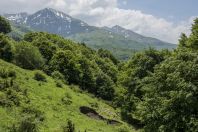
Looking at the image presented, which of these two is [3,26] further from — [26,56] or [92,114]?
[92,114]

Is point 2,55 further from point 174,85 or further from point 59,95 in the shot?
point 174,85

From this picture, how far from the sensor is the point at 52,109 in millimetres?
66750

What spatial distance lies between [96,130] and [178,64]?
27353 millimetres

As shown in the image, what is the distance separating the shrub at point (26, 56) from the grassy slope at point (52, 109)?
8.65 meters

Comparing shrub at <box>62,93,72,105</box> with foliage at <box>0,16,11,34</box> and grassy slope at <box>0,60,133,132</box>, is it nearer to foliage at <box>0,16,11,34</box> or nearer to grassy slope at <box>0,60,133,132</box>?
grassy slope at <box>0,60,133,132</box>

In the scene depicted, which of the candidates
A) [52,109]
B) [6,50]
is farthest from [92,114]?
[6,50]

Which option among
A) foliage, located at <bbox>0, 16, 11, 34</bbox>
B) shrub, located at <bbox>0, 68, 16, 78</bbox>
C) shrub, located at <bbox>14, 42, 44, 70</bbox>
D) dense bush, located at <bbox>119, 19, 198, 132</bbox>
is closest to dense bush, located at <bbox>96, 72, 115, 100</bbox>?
shrub, located at <bbox>14, 42, 44, 70</bbox>

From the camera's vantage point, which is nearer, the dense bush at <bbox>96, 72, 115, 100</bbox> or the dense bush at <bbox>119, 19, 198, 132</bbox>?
the dense bush at <bbox>119, 19, 198, 132</bbox>

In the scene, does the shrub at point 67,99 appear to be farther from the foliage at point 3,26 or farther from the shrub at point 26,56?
the foliage at point 3,26

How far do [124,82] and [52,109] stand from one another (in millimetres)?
21059

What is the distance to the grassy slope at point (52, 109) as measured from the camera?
2205 inches

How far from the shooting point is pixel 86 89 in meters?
106

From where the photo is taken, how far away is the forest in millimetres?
37531

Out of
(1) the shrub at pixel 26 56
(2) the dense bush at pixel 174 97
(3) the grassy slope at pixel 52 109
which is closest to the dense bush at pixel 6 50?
(1) the shrub at pixel 26 56
